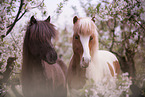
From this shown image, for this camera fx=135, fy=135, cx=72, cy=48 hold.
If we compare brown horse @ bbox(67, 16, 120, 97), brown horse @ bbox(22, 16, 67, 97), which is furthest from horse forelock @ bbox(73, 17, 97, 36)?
brown horse @ bbox(22, 16, 67, 97)

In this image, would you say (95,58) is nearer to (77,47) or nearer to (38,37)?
(77,47)

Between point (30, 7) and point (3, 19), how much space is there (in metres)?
0.18

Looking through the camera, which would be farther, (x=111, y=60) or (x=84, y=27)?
(x=111, y=60)

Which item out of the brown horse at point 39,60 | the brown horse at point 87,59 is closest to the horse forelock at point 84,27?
the brown horse at point 87,59

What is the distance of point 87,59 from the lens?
69 centimetres

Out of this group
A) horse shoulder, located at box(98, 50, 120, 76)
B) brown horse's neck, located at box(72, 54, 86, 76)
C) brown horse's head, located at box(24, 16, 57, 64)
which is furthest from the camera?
horse shoulder, located at box(98, 50, 120, 76)

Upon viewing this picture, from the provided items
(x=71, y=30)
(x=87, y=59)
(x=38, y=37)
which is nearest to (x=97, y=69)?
(x=87, y=59)

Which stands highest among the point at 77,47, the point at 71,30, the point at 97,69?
the point at 71,30

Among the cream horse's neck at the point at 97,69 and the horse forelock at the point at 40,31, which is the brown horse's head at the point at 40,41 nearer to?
the horse forelock at the point at 40,31

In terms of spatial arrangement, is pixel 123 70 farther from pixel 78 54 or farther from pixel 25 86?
pixel 25 86

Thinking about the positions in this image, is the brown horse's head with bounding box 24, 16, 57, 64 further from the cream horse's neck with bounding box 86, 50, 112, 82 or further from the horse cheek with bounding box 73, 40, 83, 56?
the cream horse's neck with bounding box 86, 50, 112, 82

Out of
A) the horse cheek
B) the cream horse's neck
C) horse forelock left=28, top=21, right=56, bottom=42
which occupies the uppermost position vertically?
horse forelock left=28, top=21, right=56, bottom=42

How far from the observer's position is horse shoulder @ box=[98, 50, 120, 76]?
0.92 m

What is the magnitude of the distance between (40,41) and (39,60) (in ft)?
0.35
